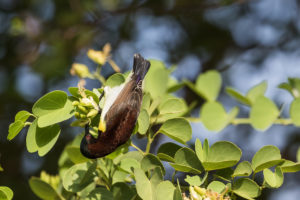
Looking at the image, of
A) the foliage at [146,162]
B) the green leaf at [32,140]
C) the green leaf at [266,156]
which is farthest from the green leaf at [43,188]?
the green leaf at [266,156]

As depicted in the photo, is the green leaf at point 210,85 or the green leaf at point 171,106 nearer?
the green leaf at point 171,106

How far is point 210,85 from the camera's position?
1420mm

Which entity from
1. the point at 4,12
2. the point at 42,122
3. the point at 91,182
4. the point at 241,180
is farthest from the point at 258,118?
the point at 4,12

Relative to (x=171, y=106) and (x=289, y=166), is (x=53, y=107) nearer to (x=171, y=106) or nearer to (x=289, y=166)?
(x=171, y=106)

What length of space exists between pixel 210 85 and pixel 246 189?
0.66 meters

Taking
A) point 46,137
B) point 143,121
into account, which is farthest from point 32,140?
point 143,121

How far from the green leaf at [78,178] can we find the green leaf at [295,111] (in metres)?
0.63

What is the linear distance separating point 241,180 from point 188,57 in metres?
1.91

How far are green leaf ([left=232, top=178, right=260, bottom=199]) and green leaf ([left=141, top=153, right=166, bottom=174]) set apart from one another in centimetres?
15

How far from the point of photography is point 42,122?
2.67ft

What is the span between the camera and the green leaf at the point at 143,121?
32.7 inches

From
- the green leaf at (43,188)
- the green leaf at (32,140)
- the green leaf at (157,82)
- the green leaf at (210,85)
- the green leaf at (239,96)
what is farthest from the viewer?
the green leaf at (210,85)

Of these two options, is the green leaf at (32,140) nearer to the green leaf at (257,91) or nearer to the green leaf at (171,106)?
the green leaf at (171,106)

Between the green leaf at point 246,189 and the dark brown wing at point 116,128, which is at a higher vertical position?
the dark brown wing at point 116,128
